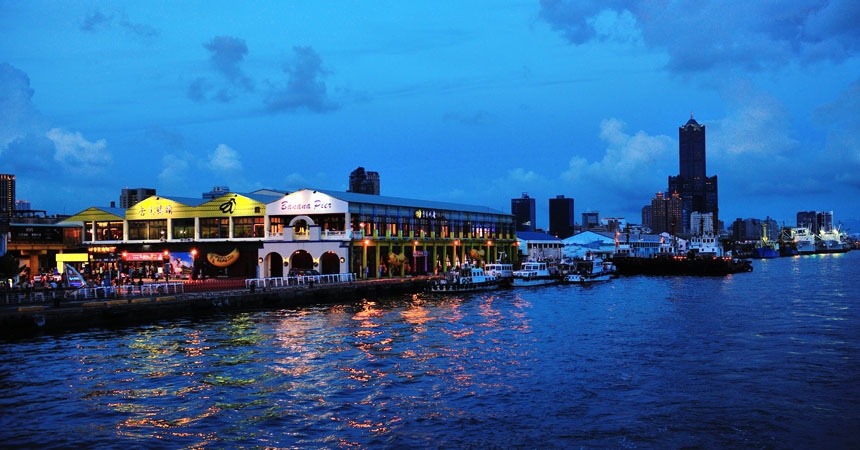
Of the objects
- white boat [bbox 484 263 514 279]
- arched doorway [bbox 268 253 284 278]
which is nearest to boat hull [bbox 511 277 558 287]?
white boat [bbox 484 263 514 279]

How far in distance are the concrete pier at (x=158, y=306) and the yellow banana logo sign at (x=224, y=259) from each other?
18.7 meters

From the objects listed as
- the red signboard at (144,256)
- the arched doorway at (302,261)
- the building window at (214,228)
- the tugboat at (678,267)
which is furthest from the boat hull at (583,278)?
the red signboard at (144,256)

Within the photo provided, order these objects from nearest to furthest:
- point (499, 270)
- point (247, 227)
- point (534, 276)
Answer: point (247, 227) → point (499, 270) → point (534, 276)

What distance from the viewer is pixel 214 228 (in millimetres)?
88500

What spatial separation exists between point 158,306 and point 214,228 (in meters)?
38.8

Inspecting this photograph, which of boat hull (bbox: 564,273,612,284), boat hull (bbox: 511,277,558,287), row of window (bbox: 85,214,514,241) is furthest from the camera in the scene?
boat hull (bbox: 564,273,612,284)

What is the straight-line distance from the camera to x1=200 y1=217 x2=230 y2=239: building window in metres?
87.9

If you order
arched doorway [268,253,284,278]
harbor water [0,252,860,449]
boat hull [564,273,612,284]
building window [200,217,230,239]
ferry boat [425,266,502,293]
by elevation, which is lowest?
harbor water [0,252,860,449]

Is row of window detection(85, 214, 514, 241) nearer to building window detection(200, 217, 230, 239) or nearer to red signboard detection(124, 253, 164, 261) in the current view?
building window detection(200, 217, 230, 239)

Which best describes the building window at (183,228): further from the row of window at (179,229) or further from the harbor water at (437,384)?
the harbor water at (437,384)

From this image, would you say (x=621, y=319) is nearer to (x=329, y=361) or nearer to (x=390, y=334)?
(x=390, y=334)

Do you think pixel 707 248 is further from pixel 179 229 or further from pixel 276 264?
pixel 179 229

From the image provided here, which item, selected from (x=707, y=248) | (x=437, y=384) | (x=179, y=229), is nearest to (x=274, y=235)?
(x=179, y=229)

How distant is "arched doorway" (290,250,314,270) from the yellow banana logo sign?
22.7ft
